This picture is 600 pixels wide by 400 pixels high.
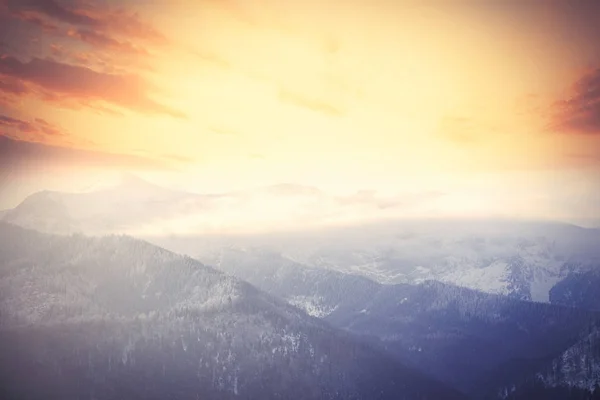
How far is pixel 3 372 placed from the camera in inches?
7175

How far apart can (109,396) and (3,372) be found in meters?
43.7

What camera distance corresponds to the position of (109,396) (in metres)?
199

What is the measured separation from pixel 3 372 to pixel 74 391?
95.6 ft

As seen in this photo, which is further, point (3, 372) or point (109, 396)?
point (109, 396)

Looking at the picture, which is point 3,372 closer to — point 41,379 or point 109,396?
point 41,379

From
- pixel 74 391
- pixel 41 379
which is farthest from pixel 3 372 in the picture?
pixel 74 391

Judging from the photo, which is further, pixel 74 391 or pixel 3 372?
pixel 74 391

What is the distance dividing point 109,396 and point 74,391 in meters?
14.8

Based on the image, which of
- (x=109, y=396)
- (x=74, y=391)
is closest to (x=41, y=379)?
(x=74, y=391)

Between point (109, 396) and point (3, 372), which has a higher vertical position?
point (3, 372)

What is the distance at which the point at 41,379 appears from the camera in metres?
193

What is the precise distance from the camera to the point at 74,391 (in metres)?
194

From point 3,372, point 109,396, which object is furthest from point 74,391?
point 3,372

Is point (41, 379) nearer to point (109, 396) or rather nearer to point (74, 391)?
point (74, 391)
